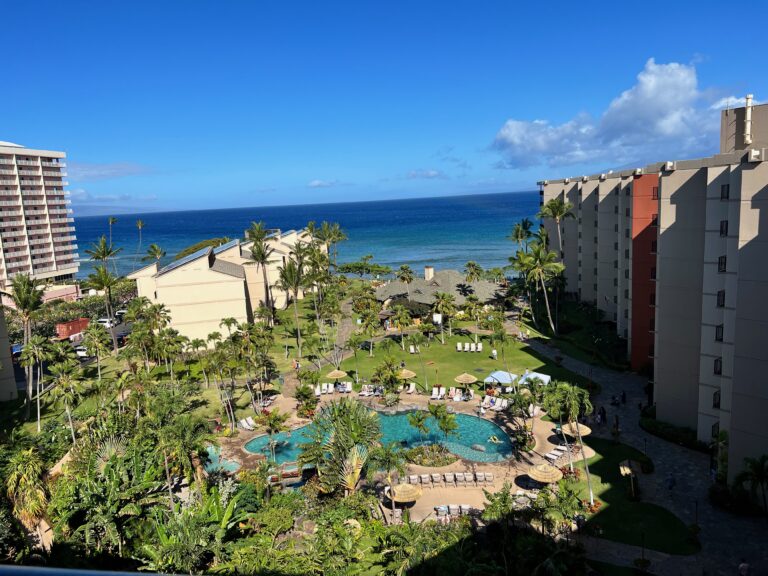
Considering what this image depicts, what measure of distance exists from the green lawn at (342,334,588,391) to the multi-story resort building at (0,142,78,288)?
257ft

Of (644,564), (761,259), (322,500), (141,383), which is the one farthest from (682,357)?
(141,383)

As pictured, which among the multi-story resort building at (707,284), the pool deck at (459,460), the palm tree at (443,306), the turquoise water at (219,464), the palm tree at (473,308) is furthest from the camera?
the palm tree at (473,308)

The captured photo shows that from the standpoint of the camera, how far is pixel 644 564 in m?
21.0

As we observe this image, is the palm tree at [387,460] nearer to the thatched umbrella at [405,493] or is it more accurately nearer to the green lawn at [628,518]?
the thatched umbrella at [405,493]

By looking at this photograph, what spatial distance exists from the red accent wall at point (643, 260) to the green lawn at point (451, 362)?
5.76 meters

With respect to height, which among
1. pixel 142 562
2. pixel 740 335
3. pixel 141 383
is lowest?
pixel 142 562

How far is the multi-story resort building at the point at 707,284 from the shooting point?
24406 mm

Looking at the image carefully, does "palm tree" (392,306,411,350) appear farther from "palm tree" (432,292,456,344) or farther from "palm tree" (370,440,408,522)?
"palm tree" (370,440,408,522)

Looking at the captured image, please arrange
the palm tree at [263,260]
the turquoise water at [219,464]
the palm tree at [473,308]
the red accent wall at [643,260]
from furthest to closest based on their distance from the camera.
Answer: the palm tree at [263,260] < the palm tree at [473,308] < the red accent wall at [643,260] < the turquoise water at [219,464]

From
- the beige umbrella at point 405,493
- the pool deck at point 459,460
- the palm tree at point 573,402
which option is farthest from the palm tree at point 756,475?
the beige umbrella at point 405,493

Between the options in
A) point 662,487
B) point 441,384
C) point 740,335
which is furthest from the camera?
point 441,384

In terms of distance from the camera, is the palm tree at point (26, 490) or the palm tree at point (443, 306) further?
the palm tree at point (443, 306)

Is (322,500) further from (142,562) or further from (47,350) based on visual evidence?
(47,350)

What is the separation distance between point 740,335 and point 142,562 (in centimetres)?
2839
